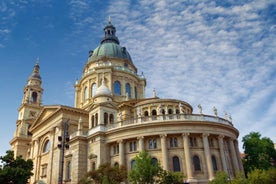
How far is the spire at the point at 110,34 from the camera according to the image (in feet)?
203

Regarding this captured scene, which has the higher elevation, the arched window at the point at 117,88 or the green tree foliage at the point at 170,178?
the arched window at the point at 117,88

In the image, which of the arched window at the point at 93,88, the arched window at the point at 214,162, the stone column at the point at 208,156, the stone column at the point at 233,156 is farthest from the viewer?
the arched window at the point at 93,88

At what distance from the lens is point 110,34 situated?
63.0 metres

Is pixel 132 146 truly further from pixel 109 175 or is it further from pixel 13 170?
pixel 13 170

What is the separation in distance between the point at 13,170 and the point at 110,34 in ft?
135

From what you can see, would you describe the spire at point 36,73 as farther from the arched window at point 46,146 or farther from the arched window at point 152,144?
the arched window at point 152,144

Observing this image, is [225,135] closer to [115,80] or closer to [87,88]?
[115,80]

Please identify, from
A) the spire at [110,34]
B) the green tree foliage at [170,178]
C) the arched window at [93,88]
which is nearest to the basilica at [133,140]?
the green tree foliage at [170,178]

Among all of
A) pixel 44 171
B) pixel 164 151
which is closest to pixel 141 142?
pixel 164 151

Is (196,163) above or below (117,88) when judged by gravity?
below

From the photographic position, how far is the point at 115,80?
5250 cm

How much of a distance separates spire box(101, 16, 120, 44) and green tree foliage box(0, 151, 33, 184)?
3667 centimetres

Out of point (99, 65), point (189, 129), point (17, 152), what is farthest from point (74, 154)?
point (17, 152)

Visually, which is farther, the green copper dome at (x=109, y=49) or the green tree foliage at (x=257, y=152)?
the green copper dome at (x=109, y=49)
